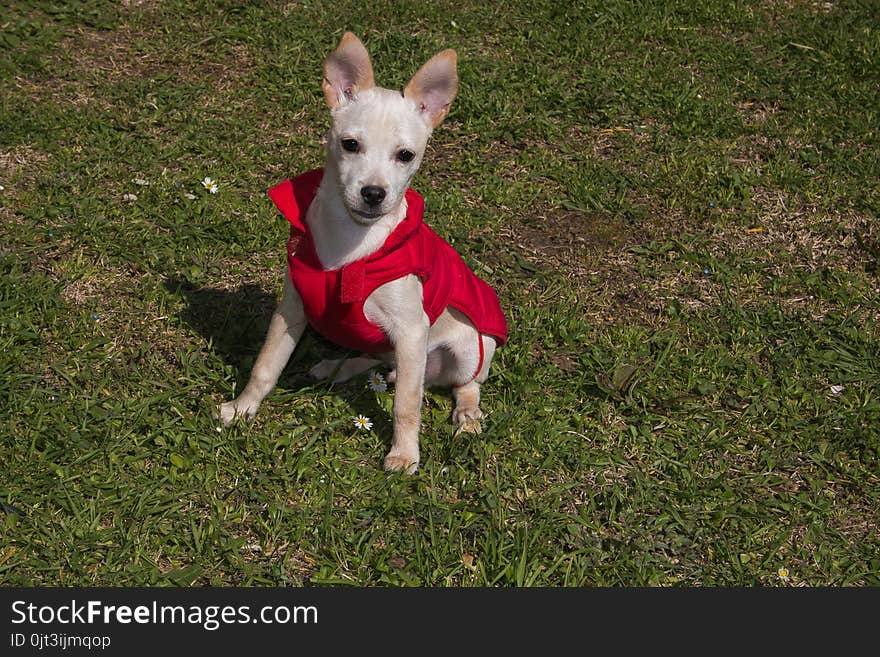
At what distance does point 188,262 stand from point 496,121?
278cm

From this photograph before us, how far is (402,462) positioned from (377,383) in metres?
0.63

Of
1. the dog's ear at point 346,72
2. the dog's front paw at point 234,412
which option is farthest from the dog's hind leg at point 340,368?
the dog's ear at point 346,72

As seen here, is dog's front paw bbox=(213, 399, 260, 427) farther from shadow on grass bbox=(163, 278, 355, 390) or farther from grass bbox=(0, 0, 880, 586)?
shadow on grass bbox=(163, 278, 355, 390)

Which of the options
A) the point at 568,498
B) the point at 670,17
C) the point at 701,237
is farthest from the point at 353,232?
the point at 670,17

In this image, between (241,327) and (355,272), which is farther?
(241,327)

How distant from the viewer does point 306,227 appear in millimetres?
4180

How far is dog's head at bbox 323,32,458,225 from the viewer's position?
12.7 feet

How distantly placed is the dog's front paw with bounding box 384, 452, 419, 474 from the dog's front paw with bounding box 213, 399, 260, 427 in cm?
70

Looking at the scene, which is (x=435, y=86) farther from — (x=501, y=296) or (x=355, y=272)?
(x=501, y=296)

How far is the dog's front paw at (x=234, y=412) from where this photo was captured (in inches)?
178

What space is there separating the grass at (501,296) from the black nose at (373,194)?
4.25 ft

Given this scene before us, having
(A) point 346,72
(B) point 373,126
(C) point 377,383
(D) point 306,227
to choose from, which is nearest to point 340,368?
(C) point 377,383

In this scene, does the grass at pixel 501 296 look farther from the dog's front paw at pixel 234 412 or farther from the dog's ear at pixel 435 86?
the dog's ear at pixel 435 86

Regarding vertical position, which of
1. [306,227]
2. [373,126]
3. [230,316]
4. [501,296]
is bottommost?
[230,316]
